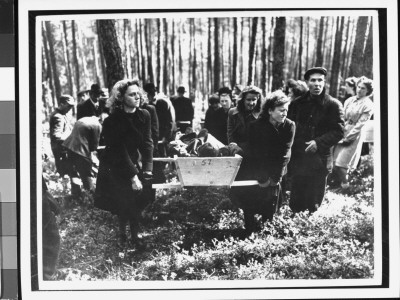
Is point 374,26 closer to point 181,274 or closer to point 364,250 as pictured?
point 364,250

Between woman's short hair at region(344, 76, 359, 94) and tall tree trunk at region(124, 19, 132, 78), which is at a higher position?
tall tree trunk at region(124, 19, 132, 78)

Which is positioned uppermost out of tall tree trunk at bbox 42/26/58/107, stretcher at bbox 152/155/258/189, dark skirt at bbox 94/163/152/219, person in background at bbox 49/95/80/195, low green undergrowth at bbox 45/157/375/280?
tall tree trunk at bbox 42/26/58/107

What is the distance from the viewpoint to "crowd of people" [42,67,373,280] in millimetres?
3520

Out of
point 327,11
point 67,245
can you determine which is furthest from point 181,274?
point 327,11

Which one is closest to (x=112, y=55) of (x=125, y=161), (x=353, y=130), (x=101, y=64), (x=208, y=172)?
(x=101, y=64)

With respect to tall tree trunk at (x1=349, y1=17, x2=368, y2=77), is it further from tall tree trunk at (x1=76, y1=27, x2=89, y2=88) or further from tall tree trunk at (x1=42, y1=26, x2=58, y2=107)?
tall tree trunk at (x1=42, y1=26, x2=58, y2=107)

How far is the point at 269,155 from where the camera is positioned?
356 centimetres

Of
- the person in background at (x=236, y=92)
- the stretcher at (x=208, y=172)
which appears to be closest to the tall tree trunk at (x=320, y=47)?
the person in background at (x=236, y=92)

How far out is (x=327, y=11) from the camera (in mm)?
3467

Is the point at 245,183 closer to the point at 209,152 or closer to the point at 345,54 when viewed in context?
the point at 209,152

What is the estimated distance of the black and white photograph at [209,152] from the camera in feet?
11.4

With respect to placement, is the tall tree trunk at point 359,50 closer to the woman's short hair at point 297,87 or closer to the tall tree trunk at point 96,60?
the woman's short hair at point 297,87

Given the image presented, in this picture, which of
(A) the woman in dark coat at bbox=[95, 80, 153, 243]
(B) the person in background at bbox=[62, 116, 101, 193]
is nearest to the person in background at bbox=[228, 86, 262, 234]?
(A) the woman in dark coat at bbox=[95, 80, 153, 243]

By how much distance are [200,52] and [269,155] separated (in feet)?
2.55
